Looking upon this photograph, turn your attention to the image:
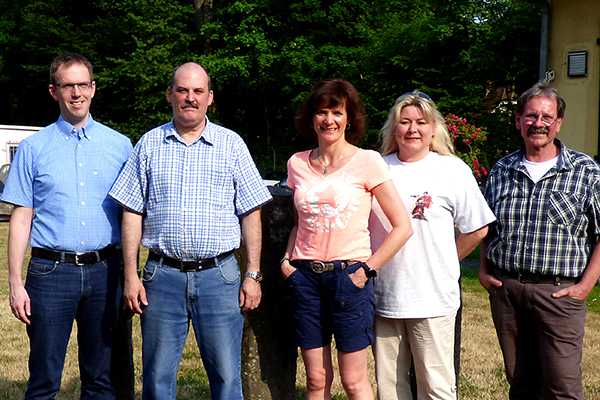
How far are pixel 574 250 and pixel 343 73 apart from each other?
23.7 meters

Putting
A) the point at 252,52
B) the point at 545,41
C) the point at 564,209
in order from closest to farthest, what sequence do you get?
the point at 564,209 < the point at 545,41 < the point at 252,52

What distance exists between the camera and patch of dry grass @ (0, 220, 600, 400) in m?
5.37

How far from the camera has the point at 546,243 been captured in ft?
12.4

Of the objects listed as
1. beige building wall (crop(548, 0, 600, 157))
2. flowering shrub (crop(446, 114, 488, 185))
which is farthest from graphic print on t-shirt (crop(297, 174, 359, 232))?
flowering shrub (crop(446, 114, 488, 185))

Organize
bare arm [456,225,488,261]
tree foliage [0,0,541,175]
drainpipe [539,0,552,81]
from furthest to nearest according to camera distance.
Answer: tree foliage [0,0,541,175] < drainpipe [539,0,552,81] < bare arm [456,225,488,261]

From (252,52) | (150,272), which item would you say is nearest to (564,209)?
(150,272)

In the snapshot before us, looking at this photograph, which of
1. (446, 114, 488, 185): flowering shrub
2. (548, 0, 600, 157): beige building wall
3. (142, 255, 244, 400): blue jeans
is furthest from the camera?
(446, 114, 488, 185): flowering shrub

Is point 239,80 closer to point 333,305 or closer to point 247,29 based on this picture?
point 247,29

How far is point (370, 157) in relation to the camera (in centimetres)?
350

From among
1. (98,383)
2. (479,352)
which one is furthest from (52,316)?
(479,352)

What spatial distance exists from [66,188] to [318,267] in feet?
4.23

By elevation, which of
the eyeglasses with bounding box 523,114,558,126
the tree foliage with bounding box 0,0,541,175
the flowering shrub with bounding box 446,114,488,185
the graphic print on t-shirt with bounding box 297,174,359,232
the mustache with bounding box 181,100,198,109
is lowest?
the graphic print on t-shirt with bounding box 297,174,359,232

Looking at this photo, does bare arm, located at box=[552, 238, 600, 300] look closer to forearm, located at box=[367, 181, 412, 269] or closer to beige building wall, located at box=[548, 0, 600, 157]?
forearm, located at box=[367, 181, 412, 269]

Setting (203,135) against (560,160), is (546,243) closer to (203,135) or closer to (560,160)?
(560,160)
